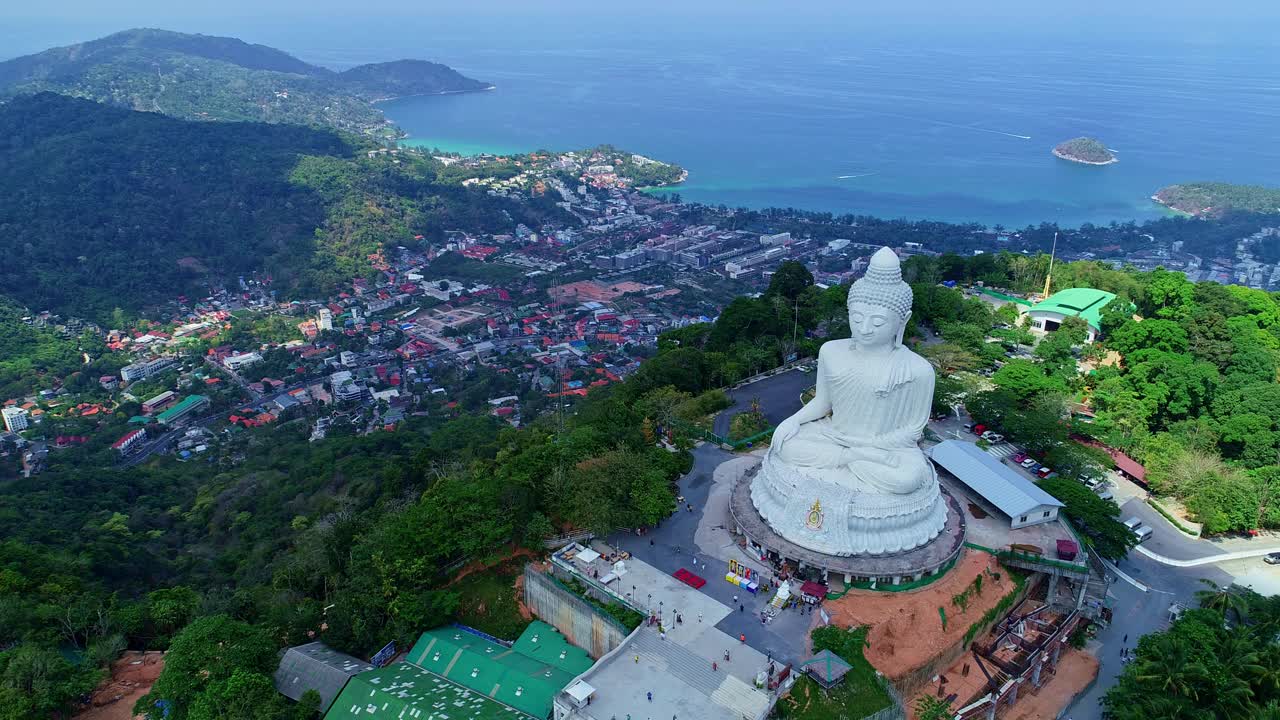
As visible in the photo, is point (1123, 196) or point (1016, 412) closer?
point (1016, 412)

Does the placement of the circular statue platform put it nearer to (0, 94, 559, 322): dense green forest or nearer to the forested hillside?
(0, 94, 559, 322): dense green forest

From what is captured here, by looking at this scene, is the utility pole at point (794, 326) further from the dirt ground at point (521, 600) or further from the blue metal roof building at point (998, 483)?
the dirt ground at point (521, 600)

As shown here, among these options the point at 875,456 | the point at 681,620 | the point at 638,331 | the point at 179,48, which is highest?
the point at 179,48

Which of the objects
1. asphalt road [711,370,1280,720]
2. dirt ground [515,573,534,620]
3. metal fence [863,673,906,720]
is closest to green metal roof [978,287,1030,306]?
asphalt road [711,370,1280,720]

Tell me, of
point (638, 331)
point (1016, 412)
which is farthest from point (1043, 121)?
point (1016, 412)

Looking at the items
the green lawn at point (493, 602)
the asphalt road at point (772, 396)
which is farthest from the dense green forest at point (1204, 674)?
the green lawn at point (493, 602)

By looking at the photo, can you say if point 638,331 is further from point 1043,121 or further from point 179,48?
point 179,48

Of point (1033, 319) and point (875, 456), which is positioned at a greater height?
point (875, 456)
